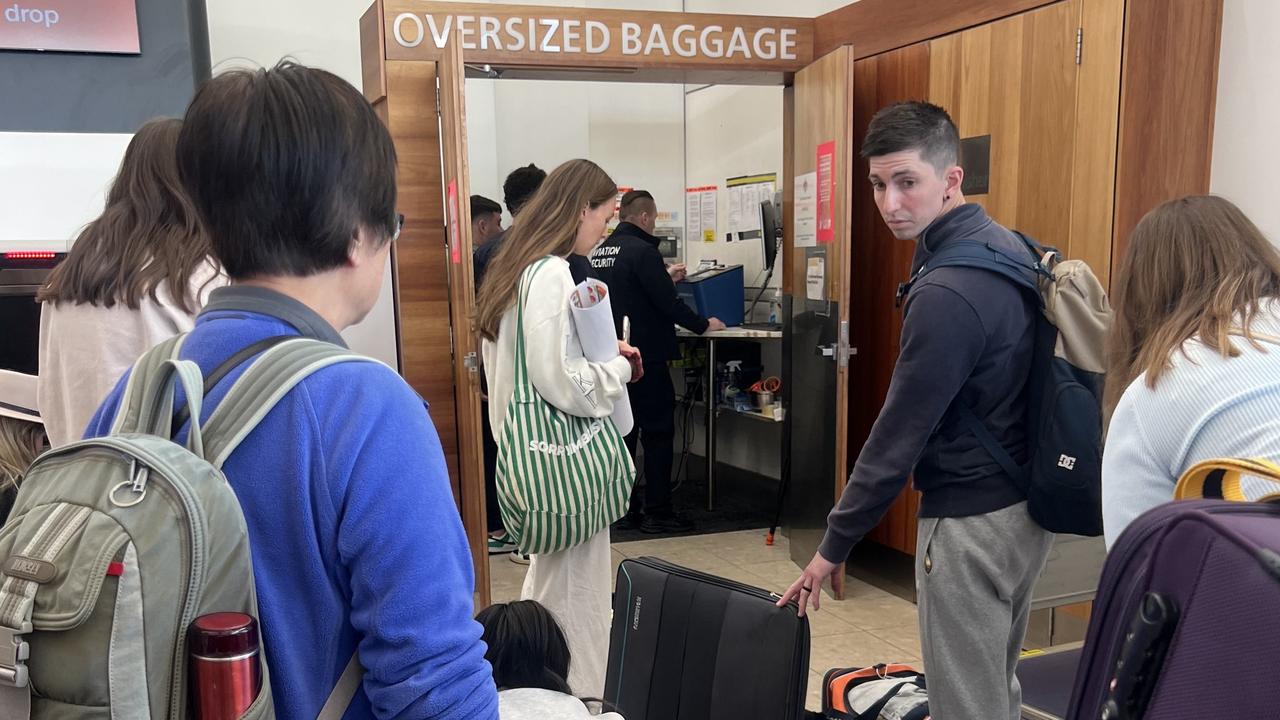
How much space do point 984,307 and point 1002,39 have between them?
191 centimetres

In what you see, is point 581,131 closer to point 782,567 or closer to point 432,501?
point 782,567

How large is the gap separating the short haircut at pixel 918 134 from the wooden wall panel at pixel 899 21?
1.43 metres

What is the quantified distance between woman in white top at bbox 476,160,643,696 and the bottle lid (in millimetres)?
1707

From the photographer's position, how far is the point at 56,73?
3193 mm

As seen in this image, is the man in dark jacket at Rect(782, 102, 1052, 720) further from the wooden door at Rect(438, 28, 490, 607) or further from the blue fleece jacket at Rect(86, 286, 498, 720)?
the wooden door at Rect(438, 28, 490, 607)

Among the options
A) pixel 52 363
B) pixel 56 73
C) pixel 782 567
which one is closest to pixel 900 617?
pixel 782 567

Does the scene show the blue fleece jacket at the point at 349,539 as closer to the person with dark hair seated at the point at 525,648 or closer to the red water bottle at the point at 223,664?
the red water bottle at the point at 223,664

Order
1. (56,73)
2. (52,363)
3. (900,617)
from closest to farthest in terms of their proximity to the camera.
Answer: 1. (52,363)
2. (56,73)
3. (900,617)

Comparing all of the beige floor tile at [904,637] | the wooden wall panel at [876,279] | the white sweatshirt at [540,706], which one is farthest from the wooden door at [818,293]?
the white sweatshirt at [540,706]

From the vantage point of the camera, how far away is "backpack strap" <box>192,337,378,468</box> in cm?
72

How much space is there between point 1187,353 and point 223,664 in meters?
1.28

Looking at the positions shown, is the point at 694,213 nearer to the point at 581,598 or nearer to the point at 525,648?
the point at 581,598

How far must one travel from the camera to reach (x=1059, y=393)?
1702 mm

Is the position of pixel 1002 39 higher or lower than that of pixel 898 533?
higher
